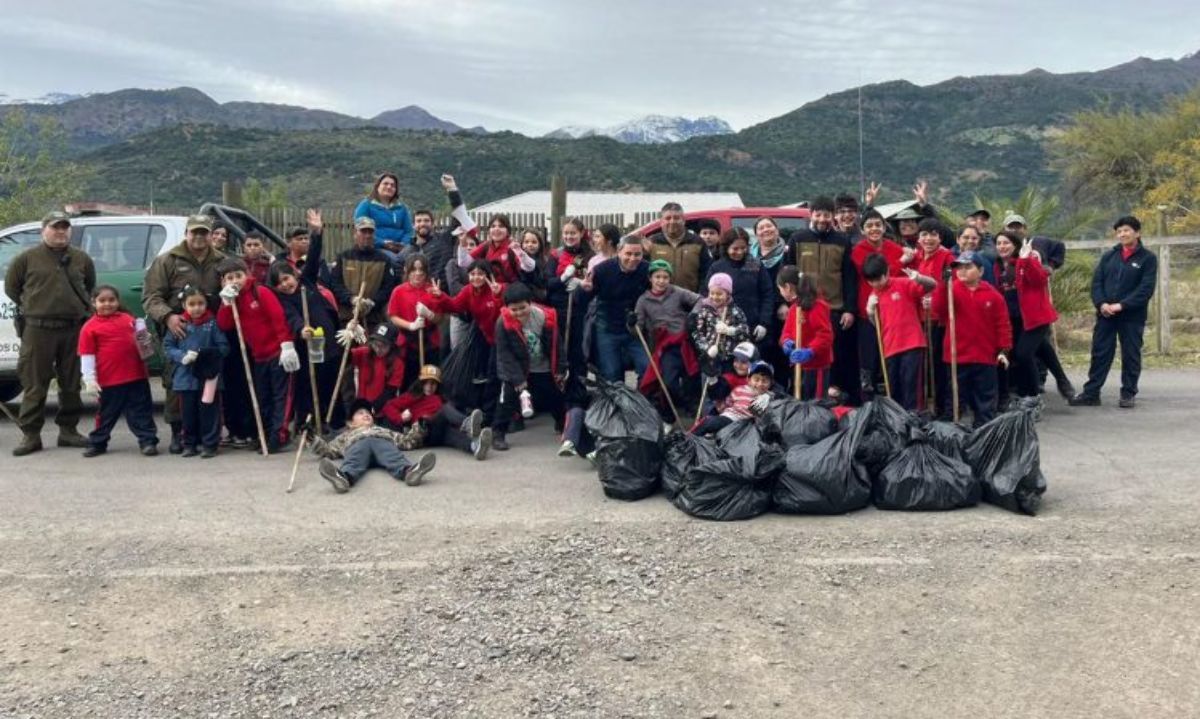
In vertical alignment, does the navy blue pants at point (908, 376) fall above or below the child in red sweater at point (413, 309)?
below

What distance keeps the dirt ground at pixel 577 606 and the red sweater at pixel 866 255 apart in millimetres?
2337

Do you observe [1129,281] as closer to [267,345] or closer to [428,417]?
[428,417]

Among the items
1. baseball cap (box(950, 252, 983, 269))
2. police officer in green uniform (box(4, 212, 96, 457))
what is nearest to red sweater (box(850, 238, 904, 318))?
baseball cap (box(950, 252, 983, 269))

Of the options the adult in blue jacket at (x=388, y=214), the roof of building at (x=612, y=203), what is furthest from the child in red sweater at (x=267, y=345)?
the roof of building at (x=612, y=203)

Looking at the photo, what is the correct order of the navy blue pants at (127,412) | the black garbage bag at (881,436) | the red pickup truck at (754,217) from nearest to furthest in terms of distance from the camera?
1. the black garbage bag at (881,436)
2. the navy blue pants at (127,412)
3. the red pickup truck at (754,217)

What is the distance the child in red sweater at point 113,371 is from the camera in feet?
26.2

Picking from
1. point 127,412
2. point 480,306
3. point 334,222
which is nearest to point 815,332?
point 480,306

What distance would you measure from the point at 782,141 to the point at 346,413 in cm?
4602

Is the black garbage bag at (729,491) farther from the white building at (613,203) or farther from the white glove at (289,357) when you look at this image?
the white building at (613,203)

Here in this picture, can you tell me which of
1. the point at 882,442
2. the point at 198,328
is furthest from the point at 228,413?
the point at 882,442

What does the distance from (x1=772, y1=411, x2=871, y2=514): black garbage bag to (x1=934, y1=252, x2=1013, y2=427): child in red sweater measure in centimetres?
244

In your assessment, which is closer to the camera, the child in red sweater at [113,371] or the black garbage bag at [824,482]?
the black garbage bag at [824,482]

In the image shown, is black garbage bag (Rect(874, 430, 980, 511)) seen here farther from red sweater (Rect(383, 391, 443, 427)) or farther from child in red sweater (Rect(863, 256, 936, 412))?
red sweater (Rect(383, 391, 443, 427))

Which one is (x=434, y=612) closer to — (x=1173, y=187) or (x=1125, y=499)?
(x=1125, y=499)
